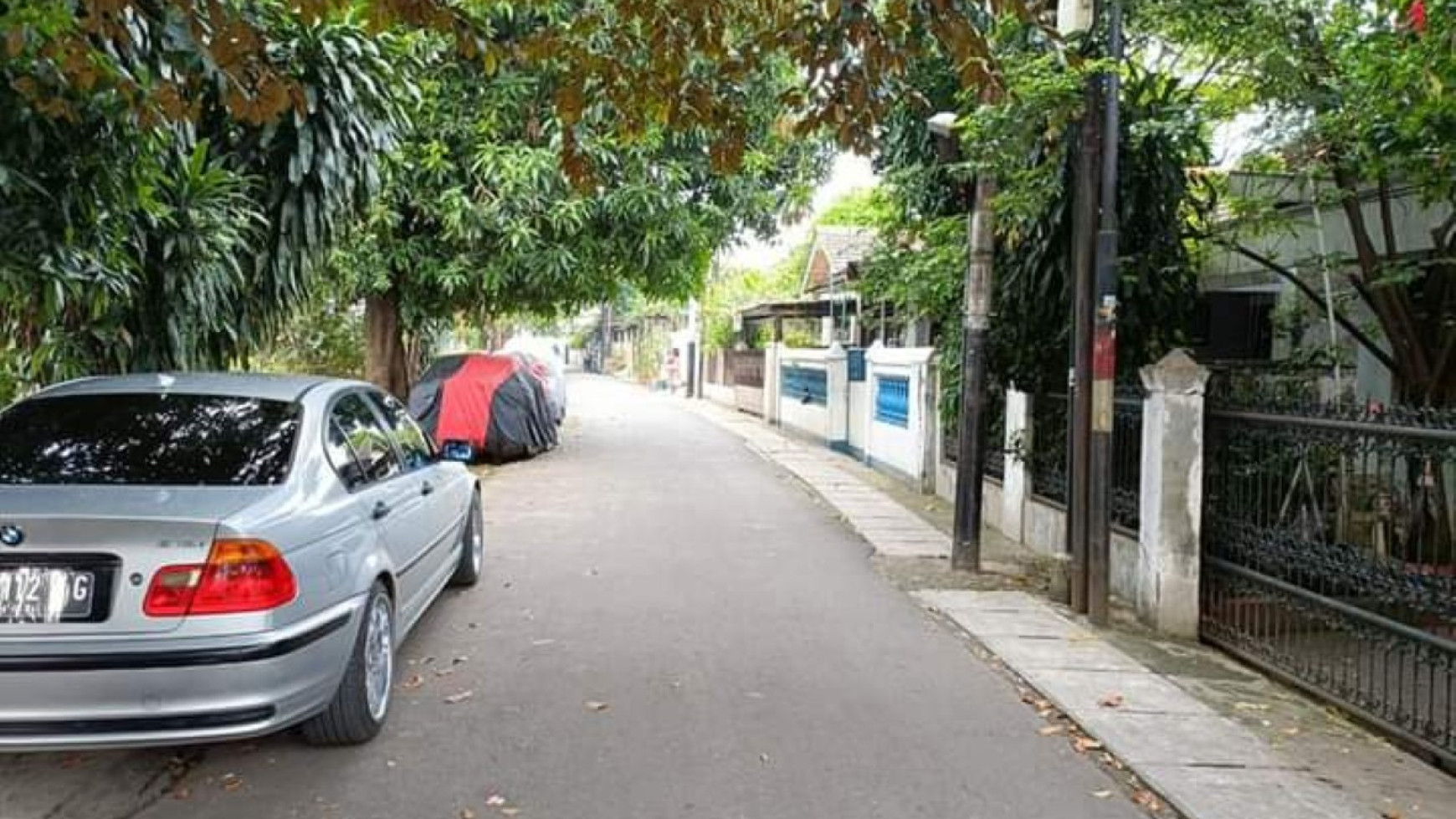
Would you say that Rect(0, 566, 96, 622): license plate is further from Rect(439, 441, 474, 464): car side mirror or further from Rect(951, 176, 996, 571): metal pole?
Rect(951, 176, 996, 571): metal pole

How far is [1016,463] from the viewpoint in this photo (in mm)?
10211

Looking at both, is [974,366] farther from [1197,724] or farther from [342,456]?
[342,456]

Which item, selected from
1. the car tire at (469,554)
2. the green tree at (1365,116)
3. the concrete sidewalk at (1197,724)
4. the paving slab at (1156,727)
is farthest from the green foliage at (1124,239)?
the car tire at (469,554)

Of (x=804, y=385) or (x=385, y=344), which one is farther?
(x=804, y=385)

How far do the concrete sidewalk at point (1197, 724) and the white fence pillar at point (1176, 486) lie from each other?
10.8 inches

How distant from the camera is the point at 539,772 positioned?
4402 millimetres

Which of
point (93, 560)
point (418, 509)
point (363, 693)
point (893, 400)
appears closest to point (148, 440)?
point (93, 560)

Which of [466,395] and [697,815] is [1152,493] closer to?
[697,815]

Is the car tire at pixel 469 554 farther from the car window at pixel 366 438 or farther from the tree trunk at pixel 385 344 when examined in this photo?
the tree trunk at pixel 385 344

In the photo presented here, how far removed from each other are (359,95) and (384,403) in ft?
9.00

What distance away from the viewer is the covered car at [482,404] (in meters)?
16.0

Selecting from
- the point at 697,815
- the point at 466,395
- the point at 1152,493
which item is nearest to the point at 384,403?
the point at 697,815

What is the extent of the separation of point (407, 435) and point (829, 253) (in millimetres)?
22051

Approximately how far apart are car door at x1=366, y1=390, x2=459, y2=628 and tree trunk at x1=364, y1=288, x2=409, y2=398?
10829 mm
